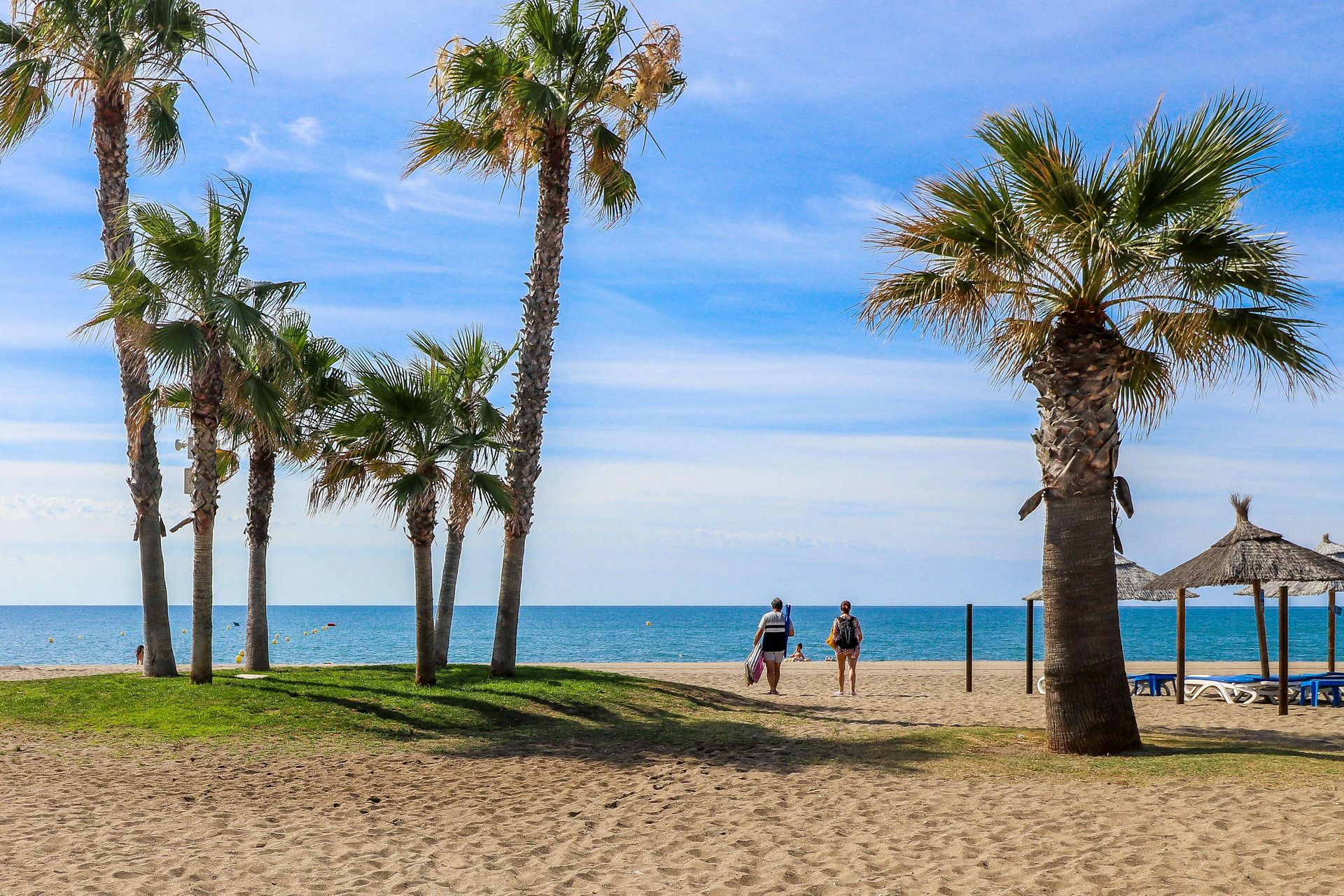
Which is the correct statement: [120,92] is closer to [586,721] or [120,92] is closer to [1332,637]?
[586,721]

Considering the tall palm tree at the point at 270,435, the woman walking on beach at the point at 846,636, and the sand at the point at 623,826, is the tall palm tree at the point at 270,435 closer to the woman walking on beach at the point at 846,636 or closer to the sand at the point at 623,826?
the sand at the point at 623,826

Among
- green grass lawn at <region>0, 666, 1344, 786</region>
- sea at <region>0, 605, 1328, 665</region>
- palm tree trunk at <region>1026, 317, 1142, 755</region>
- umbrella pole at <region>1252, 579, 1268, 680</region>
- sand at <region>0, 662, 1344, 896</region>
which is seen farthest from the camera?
sea at <region>0, 605, 1328, 665</region>

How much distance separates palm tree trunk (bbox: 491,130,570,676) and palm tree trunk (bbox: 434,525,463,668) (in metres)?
2.22

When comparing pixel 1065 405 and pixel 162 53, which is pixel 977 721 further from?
pixel 162 53

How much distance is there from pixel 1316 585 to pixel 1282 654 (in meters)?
6.16

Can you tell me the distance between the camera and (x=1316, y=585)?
64.1ft

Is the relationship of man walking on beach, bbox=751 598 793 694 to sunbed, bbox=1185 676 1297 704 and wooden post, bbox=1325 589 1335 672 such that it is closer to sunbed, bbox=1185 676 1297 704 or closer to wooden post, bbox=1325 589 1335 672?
sunbed, bbox=1185 676 1297 704

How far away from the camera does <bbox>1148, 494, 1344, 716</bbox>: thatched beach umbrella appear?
52.5 feet

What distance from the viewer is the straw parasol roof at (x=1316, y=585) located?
17.8 metres

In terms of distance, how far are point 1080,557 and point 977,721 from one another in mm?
5345

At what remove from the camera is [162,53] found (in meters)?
16.2

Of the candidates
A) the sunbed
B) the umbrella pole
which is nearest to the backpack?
the sunbed

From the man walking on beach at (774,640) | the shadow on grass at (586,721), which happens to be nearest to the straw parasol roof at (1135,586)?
the man walking on beach at (774,640)

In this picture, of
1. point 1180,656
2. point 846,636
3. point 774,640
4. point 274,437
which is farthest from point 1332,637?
point 274,437
